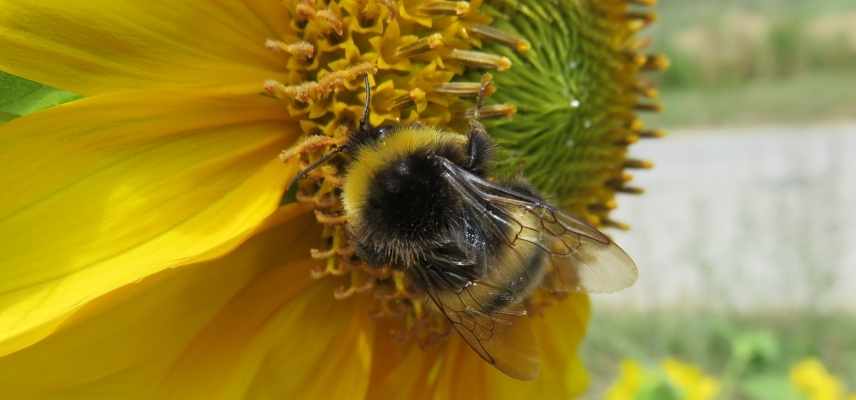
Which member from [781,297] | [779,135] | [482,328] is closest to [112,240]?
[482,328]

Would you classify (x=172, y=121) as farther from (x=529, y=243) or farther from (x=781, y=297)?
(x=781, y=297)

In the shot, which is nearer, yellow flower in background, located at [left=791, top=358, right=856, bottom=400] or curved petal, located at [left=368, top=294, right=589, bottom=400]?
curved petal, located at [left=368, top=294, right=589, bottom=400]

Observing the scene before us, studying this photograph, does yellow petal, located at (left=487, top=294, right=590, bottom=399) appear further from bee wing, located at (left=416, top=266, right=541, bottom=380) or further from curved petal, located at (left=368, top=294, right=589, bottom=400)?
bee wing, located at (left=416, top=266, right=541, bottom=380)

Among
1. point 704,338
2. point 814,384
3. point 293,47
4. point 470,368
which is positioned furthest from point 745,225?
point 293,47

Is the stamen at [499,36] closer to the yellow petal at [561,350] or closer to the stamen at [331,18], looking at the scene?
the stamen at [331,18]

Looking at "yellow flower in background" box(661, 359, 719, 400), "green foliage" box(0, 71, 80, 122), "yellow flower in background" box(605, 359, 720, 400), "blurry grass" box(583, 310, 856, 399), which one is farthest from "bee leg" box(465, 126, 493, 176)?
"blurry grass" box(583, 310, 856, 399)

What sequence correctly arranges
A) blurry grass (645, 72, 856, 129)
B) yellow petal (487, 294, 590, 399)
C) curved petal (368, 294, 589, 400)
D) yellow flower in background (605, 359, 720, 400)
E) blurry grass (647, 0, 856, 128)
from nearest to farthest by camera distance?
curved petal (368, 294, 589, 400), yellow petal (487, 294, 590, 399), yellow flower in background (605, 359, 720, 400), blurry grass (645, 72, 856, 129), blurry grass (647, 0, 856, 128)
